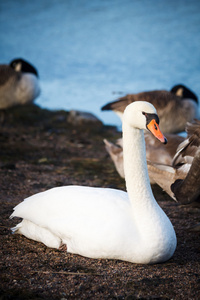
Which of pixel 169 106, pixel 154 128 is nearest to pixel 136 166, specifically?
pixel 154 128

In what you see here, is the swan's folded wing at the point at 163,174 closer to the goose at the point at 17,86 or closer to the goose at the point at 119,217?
the goose at the point at 119,217

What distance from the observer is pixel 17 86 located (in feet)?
29.5

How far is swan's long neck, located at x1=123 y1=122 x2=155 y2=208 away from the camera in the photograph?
283 cm

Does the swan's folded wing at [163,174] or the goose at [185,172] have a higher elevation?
the goose at [185,172]

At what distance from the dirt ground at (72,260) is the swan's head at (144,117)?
88cm

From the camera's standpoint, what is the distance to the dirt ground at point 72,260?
7.99ft

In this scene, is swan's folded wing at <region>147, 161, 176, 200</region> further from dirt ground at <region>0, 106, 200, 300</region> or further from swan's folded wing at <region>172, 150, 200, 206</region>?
swan's folded wing at <region>172, 150, 200, 206</region>

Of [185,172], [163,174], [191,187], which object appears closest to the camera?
[191,187]

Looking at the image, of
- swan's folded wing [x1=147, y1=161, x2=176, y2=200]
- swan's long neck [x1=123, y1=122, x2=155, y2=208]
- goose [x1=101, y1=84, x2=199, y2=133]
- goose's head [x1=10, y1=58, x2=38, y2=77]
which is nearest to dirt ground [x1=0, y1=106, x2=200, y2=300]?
swan's folded wing [x1=147, y1=161, x2=176, y2=200]

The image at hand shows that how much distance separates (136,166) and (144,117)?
0.36 metres

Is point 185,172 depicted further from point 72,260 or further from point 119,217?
point 72,260

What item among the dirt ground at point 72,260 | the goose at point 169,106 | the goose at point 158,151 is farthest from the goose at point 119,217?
the goose at point 169,106

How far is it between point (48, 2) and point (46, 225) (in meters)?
18.1

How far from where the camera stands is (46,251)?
117 inches
